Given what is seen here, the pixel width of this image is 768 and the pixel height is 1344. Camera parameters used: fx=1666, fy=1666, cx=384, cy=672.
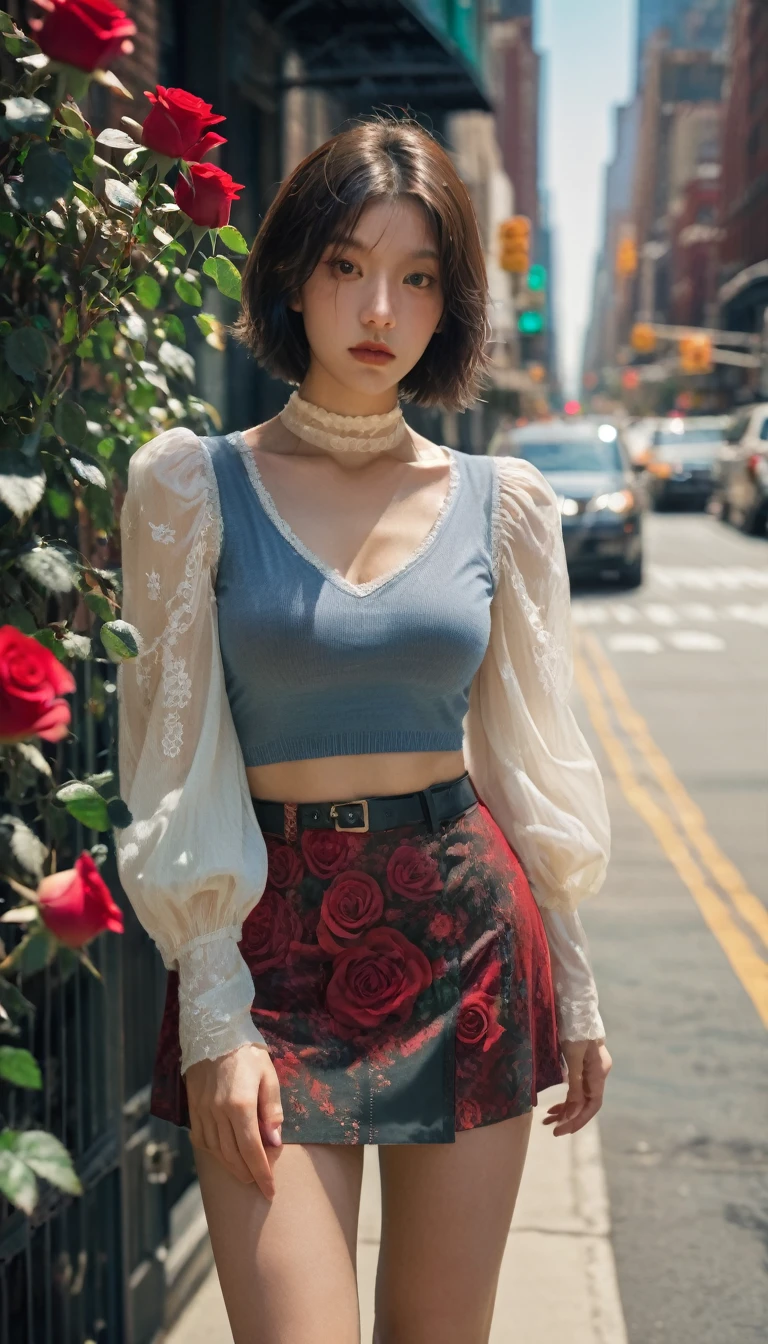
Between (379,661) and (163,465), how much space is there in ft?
1.31

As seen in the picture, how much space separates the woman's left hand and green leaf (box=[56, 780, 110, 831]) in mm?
945

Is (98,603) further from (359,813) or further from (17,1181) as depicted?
(17,1181)

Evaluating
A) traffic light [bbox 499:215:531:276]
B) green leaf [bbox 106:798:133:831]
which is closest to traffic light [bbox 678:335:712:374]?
traffic light [bbox 499:215:531:276]

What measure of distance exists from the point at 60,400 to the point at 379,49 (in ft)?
39.8

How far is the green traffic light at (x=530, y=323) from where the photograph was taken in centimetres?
3934

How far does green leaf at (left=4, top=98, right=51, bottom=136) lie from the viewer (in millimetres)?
1836

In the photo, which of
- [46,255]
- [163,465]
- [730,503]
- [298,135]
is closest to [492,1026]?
[163,465]

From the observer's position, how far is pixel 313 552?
90.4 inches

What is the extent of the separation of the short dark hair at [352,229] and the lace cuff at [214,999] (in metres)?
0.91

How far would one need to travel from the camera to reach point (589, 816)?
2566 mm

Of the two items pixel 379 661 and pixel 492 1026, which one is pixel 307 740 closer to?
pixel 379 661

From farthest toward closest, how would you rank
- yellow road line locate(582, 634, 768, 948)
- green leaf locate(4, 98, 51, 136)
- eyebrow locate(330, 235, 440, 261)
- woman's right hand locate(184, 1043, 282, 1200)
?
yellow road line locate(582, 634, 768, 948)
eyebrow locate(330, 235, 440, 261)
woman's right hand locate(184, 1043, 282, 1200)
green leaf locate(4, 98, 51, 136)

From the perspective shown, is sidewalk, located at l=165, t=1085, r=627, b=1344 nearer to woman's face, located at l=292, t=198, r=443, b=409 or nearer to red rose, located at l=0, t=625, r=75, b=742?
woman's face, located at l=292, t=198, r=443, b=409

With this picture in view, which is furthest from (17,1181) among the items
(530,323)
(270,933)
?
(530,323)
